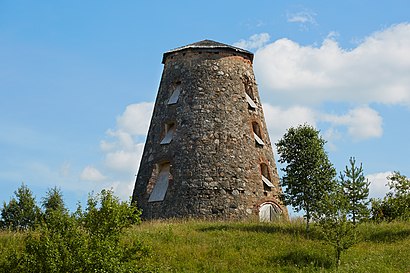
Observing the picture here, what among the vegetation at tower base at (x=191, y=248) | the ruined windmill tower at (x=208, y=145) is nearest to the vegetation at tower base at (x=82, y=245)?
the vegetation at tower base at (x=191, y=248)

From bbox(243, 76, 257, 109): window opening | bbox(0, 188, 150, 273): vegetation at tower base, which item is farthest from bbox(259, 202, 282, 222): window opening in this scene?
bbox(0, 188, 150, 273): vegetation at tower base

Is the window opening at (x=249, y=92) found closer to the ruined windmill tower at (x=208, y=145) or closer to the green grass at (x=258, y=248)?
the ruined windmill tower at (x=208, y=145)

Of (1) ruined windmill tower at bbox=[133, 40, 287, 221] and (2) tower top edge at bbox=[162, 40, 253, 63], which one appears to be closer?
(1) ruined windmill tower at bbox=[133, 40, 287, 221]

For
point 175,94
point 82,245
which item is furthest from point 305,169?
point 82,245

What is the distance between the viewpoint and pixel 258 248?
21.2m

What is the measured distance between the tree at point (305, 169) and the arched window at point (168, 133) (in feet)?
21.6

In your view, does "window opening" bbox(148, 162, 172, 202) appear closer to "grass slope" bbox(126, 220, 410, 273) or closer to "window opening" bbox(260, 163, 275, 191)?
"grass slope" bbox(126, 220, 410, 273)

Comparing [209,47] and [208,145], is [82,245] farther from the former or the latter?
[209,47]

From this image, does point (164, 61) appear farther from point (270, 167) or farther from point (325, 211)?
point (325, 211)

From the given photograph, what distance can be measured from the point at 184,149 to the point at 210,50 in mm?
5592

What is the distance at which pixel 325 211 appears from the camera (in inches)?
839

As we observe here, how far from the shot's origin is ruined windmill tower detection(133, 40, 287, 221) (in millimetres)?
29156

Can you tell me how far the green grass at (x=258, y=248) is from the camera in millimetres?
19250

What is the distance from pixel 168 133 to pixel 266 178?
5.71 m
